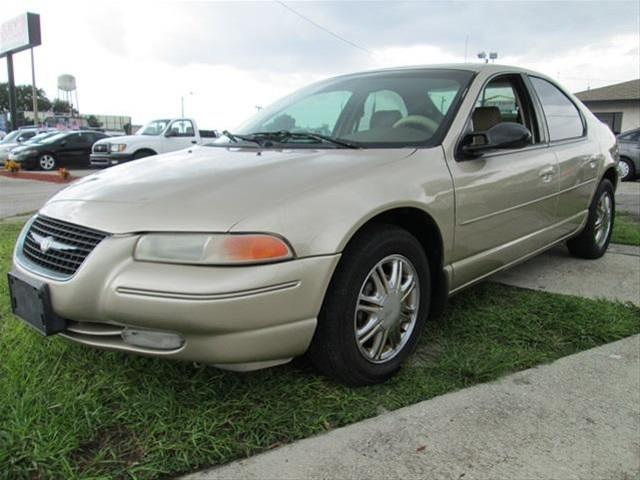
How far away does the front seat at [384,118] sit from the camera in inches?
118

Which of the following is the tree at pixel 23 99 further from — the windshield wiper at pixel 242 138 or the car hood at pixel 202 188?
the car hood at pixel 202 188

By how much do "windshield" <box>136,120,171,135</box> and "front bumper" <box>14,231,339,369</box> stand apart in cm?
1322

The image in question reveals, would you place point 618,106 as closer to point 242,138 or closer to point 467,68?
point 467,68

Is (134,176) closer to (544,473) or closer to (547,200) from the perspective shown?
(544,473)

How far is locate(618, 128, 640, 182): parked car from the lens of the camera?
12.2 meters

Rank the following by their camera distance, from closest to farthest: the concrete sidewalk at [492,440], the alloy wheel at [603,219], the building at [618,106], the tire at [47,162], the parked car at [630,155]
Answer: the concrete sidewalk at [492,440], the alloy wheel at [603,219], the parked car at [630,155], the tire at [47,162], the building at [618,106]

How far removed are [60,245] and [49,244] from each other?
0.08 meters

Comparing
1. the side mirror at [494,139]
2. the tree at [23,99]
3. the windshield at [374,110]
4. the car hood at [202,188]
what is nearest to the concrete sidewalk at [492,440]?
the car hood at [202,188]

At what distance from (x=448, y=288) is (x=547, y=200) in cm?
120

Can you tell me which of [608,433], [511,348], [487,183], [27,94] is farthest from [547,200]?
[27,94]

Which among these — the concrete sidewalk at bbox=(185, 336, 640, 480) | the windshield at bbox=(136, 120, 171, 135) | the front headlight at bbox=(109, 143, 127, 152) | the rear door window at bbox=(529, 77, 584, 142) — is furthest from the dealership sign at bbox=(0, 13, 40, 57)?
the concrete sidewalk at bbox=(185, 336, 640, 480)

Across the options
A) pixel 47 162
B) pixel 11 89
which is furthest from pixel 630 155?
pixel 11 89

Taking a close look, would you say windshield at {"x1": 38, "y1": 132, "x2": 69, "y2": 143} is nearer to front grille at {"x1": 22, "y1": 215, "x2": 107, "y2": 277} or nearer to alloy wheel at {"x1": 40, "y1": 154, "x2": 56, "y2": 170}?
alloy wheel at {"x1": 40, "y1": 154, "x2": 56, "y2": 170}

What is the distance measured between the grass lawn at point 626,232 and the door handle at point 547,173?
7.83ft
